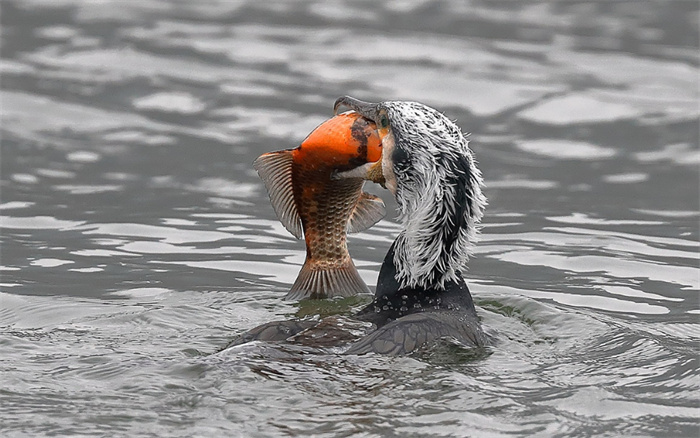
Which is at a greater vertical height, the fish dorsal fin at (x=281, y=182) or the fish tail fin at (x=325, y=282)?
the fish dorsal fin at (x=281, y=182)

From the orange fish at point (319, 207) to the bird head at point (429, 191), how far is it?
0.29m

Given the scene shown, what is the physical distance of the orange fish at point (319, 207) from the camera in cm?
574

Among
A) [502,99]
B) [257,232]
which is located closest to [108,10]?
[502,99]

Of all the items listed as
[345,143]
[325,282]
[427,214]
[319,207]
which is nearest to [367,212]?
[319,207]

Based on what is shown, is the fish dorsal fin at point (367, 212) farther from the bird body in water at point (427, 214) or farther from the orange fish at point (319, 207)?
the bird body in water at point (427, 214)

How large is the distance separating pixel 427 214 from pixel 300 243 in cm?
274

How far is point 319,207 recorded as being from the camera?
5875 mm

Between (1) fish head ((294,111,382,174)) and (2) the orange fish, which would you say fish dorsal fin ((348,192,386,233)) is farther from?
(1) fish head ((294,111,382,174))

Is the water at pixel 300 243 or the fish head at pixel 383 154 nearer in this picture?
the water at pixel 300 243

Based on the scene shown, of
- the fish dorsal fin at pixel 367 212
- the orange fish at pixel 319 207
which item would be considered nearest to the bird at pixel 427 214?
the orange fish at pixel 319 207

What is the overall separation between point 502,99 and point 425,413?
24.5 ft

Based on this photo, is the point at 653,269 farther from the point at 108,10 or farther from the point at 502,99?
the point at 108,10

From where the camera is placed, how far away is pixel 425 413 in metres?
4.45

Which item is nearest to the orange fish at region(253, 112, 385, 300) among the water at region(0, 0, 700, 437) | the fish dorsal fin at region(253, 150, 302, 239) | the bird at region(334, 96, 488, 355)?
the fish dorsal fin at region(253, 150, 302, 239)
